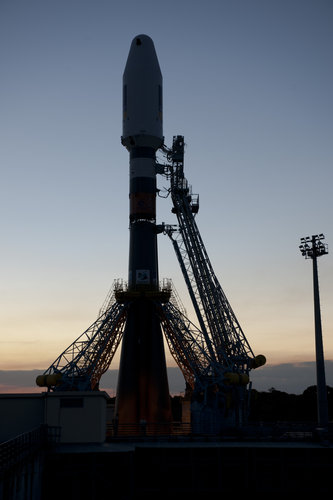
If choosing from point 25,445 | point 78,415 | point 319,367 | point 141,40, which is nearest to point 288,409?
point 319,367

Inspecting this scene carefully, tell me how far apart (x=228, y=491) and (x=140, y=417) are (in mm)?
18150

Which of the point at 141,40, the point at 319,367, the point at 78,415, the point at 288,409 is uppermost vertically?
the point at 141,40

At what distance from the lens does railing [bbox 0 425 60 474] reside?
2765 centimetres

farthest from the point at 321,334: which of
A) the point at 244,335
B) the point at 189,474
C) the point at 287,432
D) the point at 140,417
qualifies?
the point at 189,474

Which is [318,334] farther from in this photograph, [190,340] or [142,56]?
[142,56]

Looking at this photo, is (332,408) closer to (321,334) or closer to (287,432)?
(321,334)

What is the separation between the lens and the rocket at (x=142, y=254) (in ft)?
195

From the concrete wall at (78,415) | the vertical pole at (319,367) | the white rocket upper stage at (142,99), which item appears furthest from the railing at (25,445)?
the white rocket upper stage at (142,99)

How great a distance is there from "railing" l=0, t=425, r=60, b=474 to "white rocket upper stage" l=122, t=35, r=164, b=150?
34.8 meters

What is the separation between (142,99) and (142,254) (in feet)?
58.2

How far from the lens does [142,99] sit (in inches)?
2625

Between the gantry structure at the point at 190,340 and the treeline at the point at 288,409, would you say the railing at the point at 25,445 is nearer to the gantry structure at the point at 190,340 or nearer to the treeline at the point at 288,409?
the gantry structure at the point at 190,340

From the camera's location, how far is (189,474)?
137 feet

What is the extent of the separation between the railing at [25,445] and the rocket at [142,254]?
586 inches
